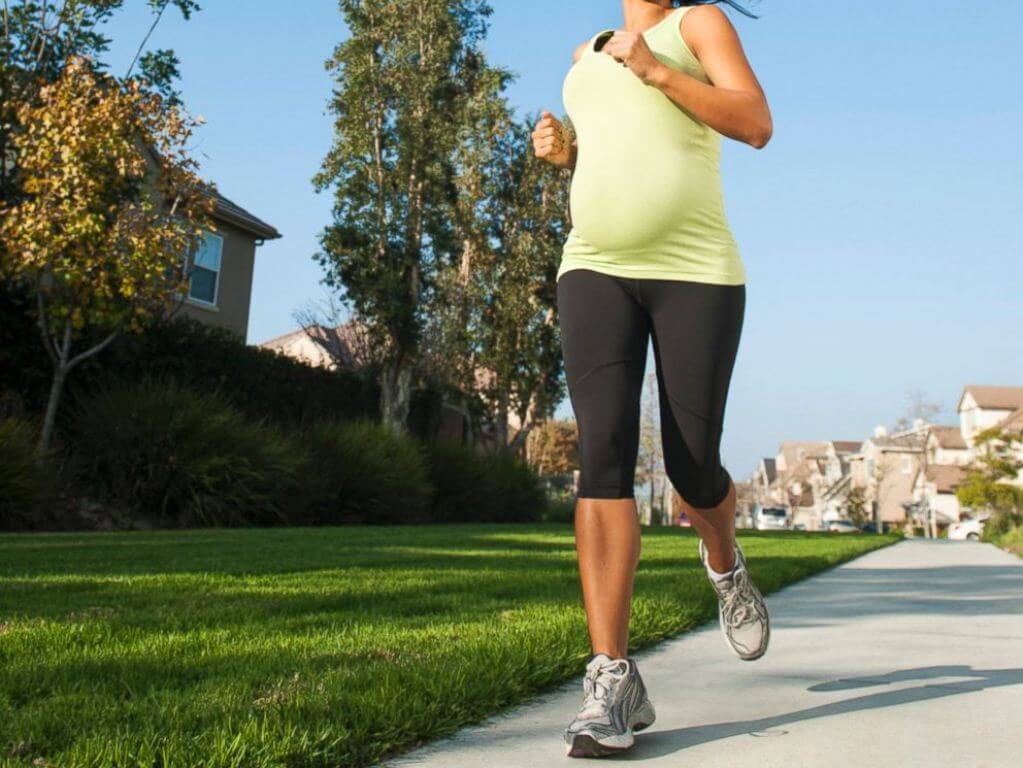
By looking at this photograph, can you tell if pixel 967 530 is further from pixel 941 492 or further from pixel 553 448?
pixel 553 448

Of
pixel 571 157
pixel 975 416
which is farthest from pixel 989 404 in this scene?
pixel 571 157

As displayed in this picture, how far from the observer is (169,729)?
2.57 m

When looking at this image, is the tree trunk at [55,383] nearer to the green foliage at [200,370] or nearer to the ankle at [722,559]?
the green foliage at [200,370]

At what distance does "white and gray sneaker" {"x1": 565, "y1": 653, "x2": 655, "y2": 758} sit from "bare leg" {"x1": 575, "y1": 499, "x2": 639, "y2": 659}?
65 millimetres

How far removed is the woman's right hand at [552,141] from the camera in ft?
11.5

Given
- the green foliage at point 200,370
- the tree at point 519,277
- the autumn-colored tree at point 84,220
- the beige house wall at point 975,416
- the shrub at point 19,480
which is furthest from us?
the beige house wall at point 975,416

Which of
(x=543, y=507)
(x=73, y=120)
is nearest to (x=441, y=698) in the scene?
(x=73, y=120)

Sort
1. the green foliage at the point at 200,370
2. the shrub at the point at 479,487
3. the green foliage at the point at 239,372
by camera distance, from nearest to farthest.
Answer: the green foliage at the point at 200,370 < the green foliage at the point at 239,372 < the shrub at the point at 479,487

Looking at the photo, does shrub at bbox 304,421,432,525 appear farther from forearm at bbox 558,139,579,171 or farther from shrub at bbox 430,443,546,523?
forearm at bbox 558,139,579,171

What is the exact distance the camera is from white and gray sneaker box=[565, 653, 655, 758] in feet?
9.02

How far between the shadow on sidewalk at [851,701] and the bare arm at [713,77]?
170cm

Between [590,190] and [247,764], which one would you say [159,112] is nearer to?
[590,190]

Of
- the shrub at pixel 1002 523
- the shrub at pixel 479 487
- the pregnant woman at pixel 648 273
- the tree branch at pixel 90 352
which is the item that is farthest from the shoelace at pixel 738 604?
the shrub at pixel 1002 523

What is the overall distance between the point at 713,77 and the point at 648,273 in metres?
0.61
